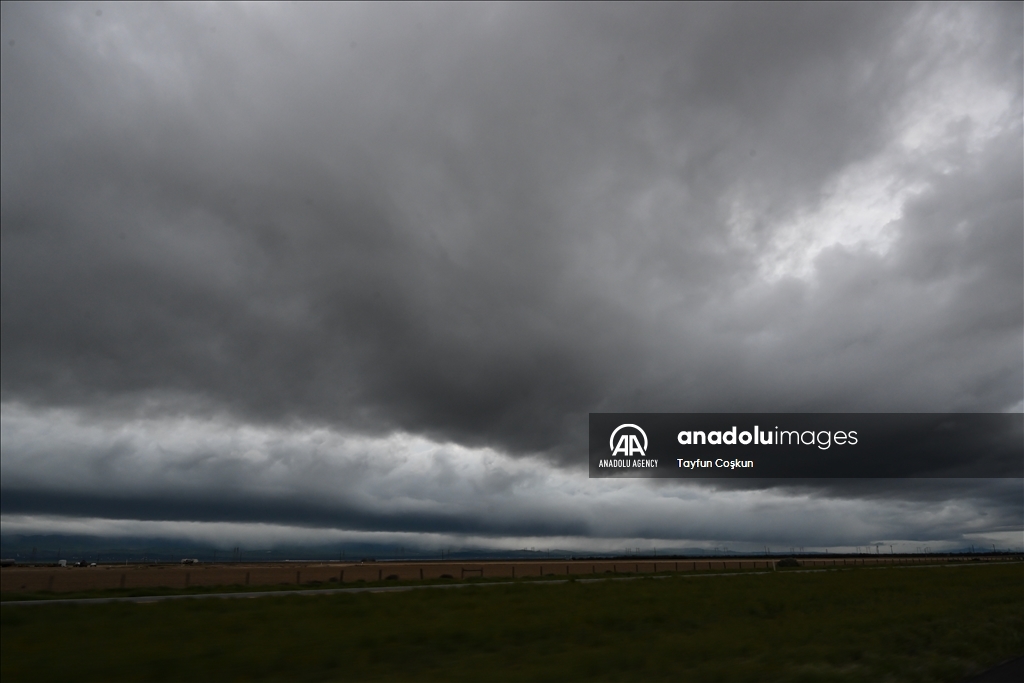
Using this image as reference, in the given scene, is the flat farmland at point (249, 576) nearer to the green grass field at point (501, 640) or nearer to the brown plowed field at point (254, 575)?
the brown plowed field at point (254, 575)

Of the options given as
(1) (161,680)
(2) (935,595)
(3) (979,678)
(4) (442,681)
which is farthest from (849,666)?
(2) (935,595)

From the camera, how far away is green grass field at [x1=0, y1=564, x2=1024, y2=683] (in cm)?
1489

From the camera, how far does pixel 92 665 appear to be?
1492 centimetres

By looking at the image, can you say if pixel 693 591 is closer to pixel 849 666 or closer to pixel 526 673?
pixel 849 666

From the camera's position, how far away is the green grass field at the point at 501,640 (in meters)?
14.9

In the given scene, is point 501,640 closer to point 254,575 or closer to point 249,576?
point 249,576

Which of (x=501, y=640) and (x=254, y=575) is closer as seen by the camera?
(x=501, y=640)

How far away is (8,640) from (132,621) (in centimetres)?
370

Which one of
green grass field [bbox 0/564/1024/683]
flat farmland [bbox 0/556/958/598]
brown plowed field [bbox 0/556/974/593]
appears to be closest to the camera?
green grass field [bbox 0/564/1024/683]

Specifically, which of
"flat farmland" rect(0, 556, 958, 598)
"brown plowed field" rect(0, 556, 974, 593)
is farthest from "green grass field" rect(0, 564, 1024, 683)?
"brown plowed field" rect(0, 556, 974, 593)

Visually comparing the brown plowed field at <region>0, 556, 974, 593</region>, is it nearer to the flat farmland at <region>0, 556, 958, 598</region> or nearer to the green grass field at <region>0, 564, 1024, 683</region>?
the flat farmland at <region>0, 556, 958, 598</region>

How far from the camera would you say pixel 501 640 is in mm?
19656

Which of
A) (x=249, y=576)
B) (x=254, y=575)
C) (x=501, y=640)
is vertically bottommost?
(x=254, y=575)

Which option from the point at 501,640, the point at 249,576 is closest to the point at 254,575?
the point at 249,576
